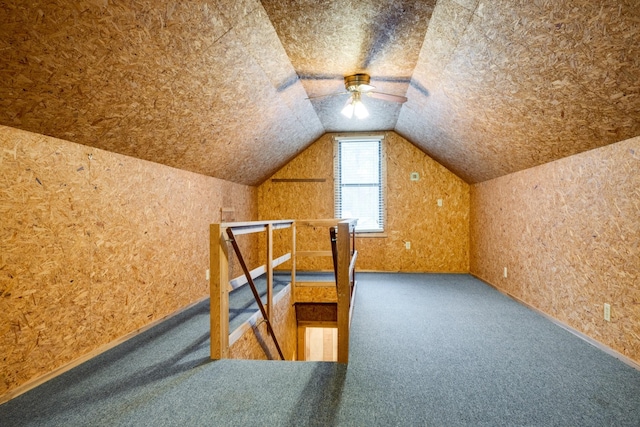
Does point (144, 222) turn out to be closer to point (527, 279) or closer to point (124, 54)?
point (124, 54)

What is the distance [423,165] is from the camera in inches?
233

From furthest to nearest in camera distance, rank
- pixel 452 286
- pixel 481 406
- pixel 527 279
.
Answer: pixel 452 286, pixel 527 279, pixel 481 406

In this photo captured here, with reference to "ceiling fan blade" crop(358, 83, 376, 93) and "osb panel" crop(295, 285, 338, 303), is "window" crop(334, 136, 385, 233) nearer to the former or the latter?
"osb panel" crop(295, 285, 338, 303)

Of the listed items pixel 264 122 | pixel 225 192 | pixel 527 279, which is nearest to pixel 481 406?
pixel 527 279

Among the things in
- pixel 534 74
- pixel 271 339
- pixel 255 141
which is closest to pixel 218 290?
pixel 271 339

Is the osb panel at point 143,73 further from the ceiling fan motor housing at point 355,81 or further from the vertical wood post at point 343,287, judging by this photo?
the vertical wood post at point 343,287

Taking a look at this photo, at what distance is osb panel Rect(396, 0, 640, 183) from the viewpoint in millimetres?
1759

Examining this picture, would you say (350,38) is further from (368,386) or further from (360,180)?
(360,180)

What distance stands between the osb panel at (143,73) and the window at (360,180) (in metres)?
2.54

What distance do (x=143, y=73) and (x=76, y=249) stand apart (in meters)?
1.35

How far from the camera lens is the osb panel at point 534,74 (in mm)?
1759

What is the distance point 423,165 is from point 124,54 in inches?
196

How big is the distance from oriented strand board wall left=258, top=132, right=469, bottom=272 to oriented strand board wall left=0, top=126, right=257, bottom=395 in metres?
2.71

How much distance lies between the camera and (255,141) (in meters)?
4.28
